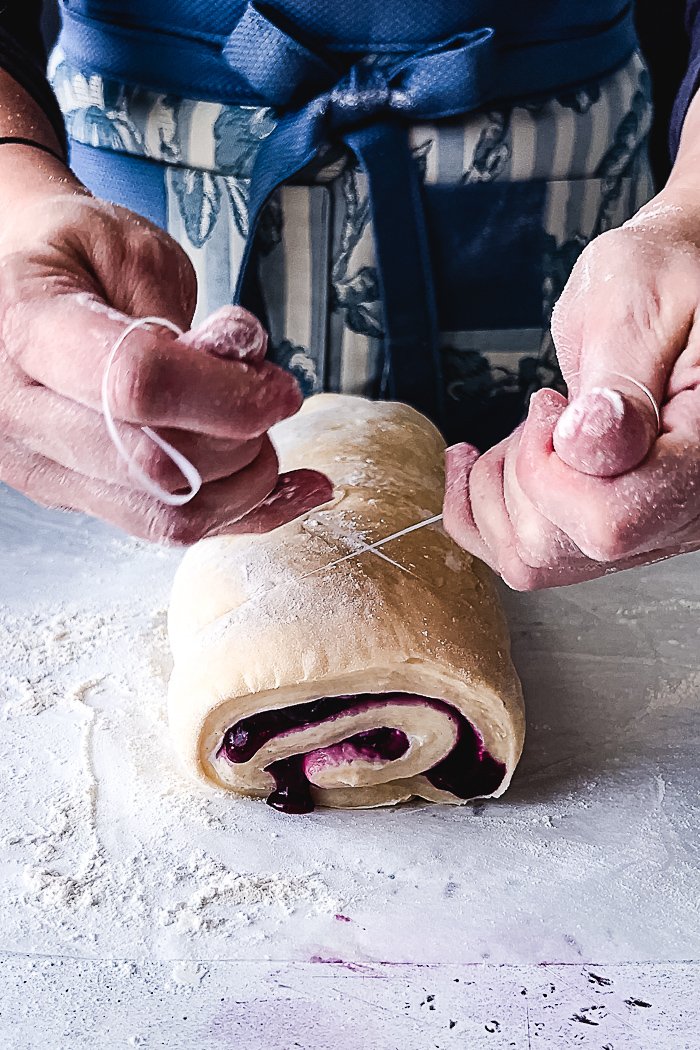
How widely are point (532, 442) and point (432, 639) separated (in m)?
0.35

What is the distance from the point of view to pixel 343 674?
1170 millimetres

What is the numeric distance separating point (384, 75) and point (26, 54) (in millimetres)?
437

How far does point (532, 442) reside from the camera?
0.91m

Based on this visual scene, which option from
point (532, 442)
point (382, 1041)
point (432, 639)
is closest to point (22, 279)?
point (532, 442)

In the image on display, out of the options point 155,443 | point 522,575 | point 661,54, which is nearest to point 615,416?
point 522,575

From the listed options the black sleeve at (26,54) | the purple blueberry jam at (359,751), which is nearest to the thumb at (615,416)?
the purple blueberry jam at (359,751)

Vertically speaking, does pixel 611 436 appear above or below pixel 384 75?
below

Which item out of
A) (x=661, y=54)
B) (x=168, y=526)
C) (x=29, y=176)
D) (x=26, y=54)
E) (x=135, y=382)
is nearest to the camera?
(x=135, y=382)

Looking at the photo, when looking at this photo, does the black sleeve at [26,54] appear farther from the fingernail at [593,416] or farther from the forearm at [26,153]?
the fingernail at [593,416]

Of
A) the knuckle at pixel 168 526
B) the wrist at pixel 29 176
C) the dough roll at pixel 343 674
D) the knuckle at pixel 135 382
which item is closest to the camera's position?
the knuckle at pixel 135 382

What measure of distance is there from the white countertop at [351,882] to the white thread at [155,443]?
0.45 meters

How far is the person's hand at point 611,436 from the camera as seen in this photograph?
2.80ft

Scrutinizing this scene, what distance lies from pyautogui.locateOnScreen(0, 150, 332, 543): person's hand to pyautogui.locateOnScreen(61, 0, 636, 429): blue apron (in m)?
0.42

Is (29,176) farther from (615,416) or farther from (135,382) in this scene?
(615,416)
